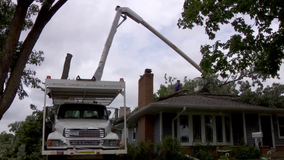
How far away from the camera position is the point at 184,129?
1622cm

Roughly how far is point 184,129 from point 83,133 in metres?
8.28

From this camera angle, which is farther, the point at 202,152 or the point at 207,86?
the point at 207,86

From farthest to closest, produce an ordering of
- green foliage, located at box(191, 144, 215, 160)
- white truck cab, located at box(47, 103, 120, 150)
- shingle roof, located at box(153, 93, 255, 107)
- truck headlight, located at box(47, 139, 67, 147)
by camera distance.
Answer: shingle roof, located at box(153, 93, 255, 107) → green foliage, located at box(191, 144, 215, 160) → white truck cab, located at box(47, 103, 120, 150) → truck headlight, located at box(47, 139, 67, 147)

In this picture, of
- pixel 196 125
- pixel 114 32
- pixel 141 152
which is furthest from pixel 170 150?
pixel 114 32

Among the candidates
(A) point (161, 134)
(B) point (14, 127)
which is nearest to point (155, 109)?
(A) point (161, 134)

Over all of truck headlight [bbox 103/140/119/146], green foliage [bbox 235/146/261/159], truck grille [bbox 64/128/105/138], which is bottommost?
green foliage [bbox 235/146/261/159]

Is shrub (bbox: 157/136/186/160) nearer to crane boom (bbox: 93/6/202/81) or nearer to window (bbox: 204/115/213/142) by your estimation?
window (bbox: 204/115/213/142)

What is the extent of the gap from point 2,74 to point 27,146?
657 cm

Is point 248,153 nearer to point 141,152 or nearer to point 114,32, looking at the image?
point 141,152

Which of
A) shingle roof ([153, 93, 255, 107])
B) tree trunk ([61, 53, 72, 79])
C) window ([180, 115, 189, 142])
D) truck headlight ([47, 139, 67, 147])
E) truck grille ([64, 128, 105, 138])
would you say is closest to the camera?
truck headlight ([47, 139, 67, 147])

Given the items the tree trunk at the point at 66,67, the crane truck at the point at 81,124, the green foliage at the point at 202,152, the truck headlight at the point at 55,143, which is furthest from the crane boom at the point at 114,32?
the green foliage at the point at 202,152

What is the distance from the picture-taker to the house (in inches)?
623

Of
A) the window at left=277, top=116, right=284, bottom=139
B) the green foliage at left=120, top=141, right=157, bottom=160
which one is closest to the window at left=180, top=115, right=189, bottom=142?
the green foliage at left=120, top=141, right=157, bottom=160

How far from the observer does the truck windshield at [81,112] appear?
10.2 metres
